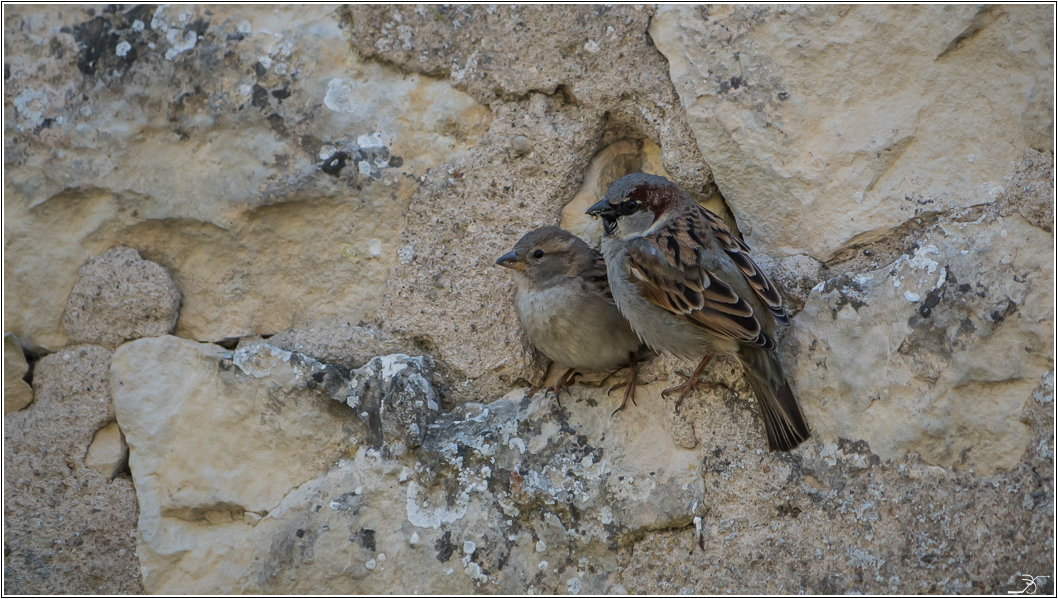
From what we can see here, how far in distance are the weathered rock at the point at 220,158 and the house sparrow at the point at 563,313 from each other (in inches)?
14.2

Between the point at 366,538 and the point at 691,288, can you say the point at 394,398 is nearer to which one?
the point at 366,538

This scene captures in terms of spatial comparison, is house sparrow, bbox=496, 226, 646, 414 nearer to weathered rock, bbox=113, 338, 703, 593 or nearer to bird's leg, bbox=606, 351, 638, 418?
bird's leg, bbox=606, 351, 638, 418

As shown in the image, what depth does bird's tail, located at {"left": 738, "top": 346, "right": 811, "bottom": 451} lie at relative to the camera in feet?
6.55

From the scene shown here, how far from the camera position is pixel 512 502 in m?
2.13

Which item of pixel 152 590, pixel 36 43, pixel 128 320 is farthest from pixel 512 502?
pixel 36 43

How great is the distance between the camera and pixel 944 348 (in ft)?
6.33

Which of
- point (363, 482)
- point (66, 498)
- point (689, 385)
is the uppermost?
point (689, 385)

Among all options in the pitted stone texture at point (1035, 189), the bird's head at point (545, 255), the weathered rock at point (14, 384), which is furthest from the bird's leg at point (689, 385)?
the weathered rock at point (14, 384)

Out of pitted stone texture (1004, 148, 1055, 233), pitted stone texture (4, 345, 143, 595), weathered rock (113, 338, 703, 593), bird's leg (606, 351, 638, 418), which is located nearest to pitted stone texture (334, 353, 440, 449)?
Result: weathered rock (113, 338, 703, 593)

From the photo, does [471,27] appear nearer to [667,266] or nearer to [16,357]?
[667,266]

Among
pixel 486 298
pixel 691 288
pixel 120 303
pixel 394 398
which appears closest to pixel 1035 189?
pixel 691 288

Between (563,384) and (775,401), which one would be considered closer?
(775,401)

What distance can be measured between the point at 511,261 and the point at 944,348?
1.06 metres

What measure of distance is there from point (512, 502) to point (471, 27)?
1283 mm
